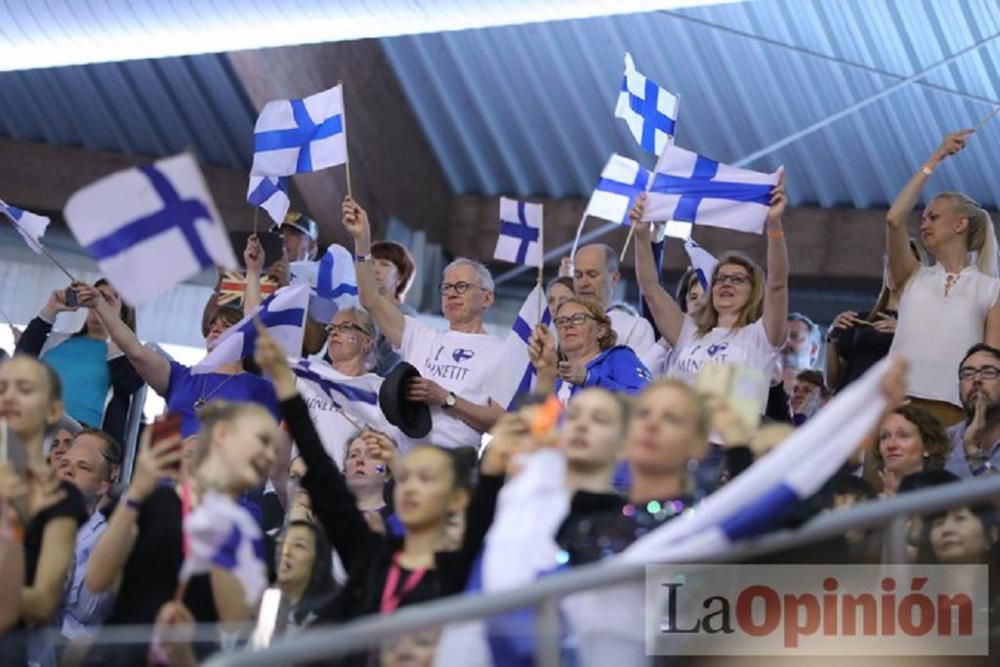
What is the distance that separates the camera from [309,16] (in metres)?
9.40

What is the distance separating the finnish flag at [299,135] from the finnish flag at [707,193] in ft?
4.47

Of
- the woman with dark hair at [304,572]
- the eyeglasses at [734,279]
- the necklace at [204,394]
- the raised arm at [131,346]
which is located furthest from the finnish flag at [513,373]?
the woman with dark hair at [304,572]

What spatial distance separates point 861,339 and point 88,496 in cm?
286

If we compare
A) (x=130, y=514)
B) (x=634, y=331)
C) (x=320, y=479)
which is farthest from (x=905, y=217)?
(x=130, y=514)

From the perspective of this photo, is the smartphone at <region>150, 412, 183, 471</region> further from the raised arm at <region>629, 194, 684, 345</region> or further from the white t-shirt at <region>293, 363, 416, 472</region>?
the raised arm at <region>629, 194, 684, 345</region>

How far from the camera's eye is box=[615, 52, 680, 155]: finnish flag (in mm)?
8711

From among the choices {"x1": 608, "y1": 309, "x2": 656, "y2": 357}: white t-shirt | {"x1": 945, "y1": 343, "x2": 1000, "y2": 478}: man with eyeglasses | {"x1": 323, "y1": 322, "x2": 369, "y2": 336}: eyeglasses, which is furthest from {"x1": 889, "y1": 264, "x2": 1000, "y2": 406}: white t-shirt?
{"x1": 323, "y1": 322, "x2": 369, "y2": 336}: eyeglasses

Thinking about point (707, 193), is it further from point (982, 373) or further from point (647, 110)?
point (982, 373)

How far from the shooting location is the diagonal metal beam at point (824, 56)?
1120 centimetres

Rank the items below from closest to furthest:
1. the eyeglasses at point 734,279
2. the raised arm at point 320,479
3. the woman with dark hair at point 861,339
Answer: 1. the raised arm at point 320,479
2. the eyeglasses at point 734,279
3. the woman with dark hair at point 861,339

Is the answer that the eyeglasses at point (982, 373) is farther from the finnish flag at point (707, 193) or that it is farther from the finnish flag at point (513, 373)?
the finnish flag at point (513, 373)

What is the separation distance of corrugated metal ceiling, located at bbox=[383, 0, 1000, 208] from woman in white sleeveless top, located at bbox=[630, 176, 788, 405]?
14.2ft

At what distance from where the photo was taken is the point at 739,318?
6828 millimetres

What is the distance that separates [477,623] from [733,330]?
3185 millimetres
